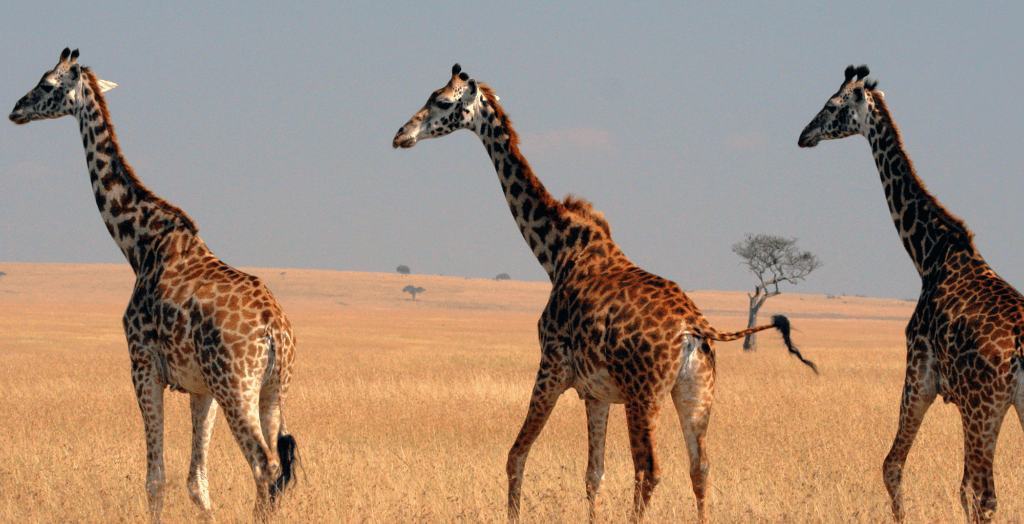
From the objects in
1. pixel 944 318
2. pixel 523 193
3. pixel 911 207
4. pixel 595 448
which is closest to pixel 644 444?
pixel 595 448

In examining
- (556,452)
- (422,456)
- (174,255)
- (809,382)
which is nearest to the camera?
(174,255)

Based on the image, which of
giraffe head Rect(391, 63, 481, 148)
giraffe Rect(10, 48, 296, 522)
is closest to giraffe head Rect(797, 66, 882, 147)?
giraffe head Rect(391, 63, 481, 148)

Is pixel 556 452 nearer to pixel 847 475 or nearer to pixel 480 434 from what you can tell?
pixel 480 434

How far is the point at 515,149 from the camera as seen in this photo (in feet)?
25.9

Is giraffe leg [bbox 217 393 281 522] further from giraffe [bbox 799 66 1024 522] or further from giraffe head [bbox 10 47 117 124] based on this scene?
giraffe [bbox 799 66 1024 522]

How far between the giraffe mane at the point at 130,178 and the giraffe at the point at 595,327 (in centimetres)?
204

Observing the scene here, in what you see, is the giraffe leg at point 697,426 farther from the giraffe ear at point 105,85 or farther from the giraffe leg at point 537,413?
the giraffe ear at point 105,85

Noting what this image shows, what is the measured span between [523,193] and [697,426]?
2727mm

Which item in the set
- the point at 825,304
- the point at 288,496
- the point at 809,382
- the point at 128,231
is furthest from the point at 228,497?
the point at 825,304

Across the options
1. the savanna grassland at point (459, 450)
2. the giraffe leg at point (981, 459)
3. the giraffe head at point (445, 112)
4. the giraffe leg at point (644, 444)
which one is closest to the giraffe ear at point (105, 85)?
the giraffe head at point (445, 112)

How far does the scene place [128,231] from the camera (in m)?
8.08

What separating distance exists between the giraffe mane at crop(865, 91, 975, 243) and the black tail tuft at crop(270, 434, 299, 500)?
573 cm

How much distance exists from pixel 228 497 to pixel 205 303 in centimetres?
204

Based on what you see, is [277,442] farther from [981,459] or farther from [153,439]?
[981,459]
